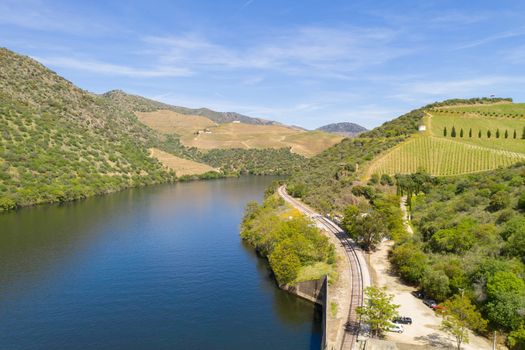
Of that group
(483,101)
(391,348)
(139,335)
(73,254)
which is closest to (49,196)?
(73,254)

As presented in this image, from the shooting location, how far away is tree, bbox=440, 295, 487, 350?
35469mm

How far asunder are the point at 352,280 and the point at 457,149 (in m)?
83.0

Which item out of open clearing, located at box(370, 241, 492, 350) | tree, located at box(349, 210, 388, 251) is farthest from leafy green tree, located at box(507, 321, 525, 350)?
tree, located at box(349, 210, 388, 251)

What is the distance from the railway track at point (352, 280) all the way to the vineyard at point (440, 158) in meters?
33.7

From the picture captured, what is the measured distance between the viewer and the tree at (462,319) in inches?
1396

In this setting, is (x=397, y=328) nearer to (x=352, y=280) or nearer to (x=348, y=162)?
(x=352, y=280)

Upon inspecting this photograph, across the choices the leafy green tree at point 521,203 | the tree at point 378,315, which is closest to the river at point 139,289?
the tree at point 378,315

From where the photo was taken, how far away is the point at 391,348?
114ft

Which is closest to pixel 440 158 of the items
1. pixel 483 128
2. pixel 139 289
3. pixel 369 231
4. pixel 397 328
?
pixel 483 128

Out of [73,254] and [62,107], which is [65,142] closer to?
[62,107]

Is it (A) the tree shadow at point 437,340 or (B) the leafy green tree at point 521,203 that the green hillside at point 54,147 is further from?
(B) the leafy green tree at point 521,203

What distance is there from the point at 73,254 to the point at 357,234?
50301 millimetres

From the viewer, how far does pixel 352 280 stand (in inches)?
2003

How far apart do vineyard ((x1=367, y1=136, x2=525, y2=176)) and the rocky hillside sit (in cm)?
9873
